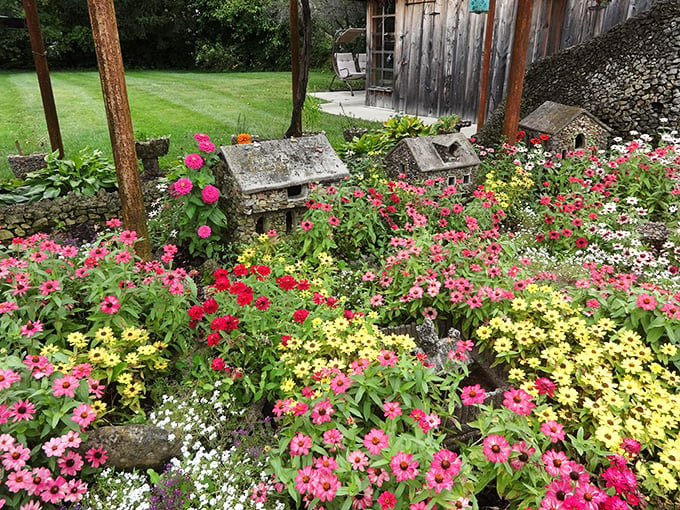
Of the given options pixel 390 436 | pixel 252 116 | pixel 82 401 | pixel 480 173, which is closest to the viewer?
pixel 390 436

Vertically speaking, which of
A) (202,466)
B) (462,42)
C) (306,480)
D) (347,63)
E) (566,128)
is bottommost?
(202,466)

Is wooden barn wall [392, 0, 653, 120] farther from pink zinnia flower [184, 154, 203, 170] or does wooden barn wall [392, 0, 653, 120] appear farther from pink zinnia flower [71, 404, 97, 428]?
pink zinnia flower [71, 404, 97, 428]

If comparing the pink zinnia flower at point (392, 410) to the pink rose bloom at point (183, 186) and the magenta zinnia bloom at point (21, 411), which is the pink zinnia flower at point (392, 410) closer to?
the magenta zinnia bloom at point (21, 411)

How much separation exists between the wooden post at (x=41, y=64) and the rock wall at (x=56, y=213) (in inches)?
44.7

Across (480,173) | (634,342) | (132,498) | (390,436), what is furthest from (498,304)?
(480,173)

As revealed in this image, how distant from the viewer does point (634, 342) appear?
2.47 metres

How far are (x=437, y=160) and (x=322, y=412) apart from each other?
3552 mm

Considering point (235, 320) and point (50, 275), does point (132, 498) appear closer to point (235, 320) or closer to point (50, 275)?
point (235, 320)

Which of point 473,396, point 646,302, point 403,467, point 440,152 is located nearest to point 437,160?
point 440,152

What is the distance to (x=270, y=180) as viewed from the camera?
4.13 metres

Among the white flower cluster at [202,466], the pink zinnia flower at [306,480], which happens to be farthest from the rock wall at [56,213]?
the pink zinnia flower at [306,480]

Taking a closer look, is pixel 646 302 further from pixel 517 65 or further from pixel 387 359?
pixel 517 65

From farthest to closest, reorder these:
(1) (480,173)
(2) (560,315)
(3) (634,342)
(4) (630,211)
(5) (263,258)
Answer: (1) (480,173), (4) (630,211), (5) (263,258), (2) (560,315), (3) (634,342)

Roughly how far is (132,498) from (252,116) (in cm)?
972
